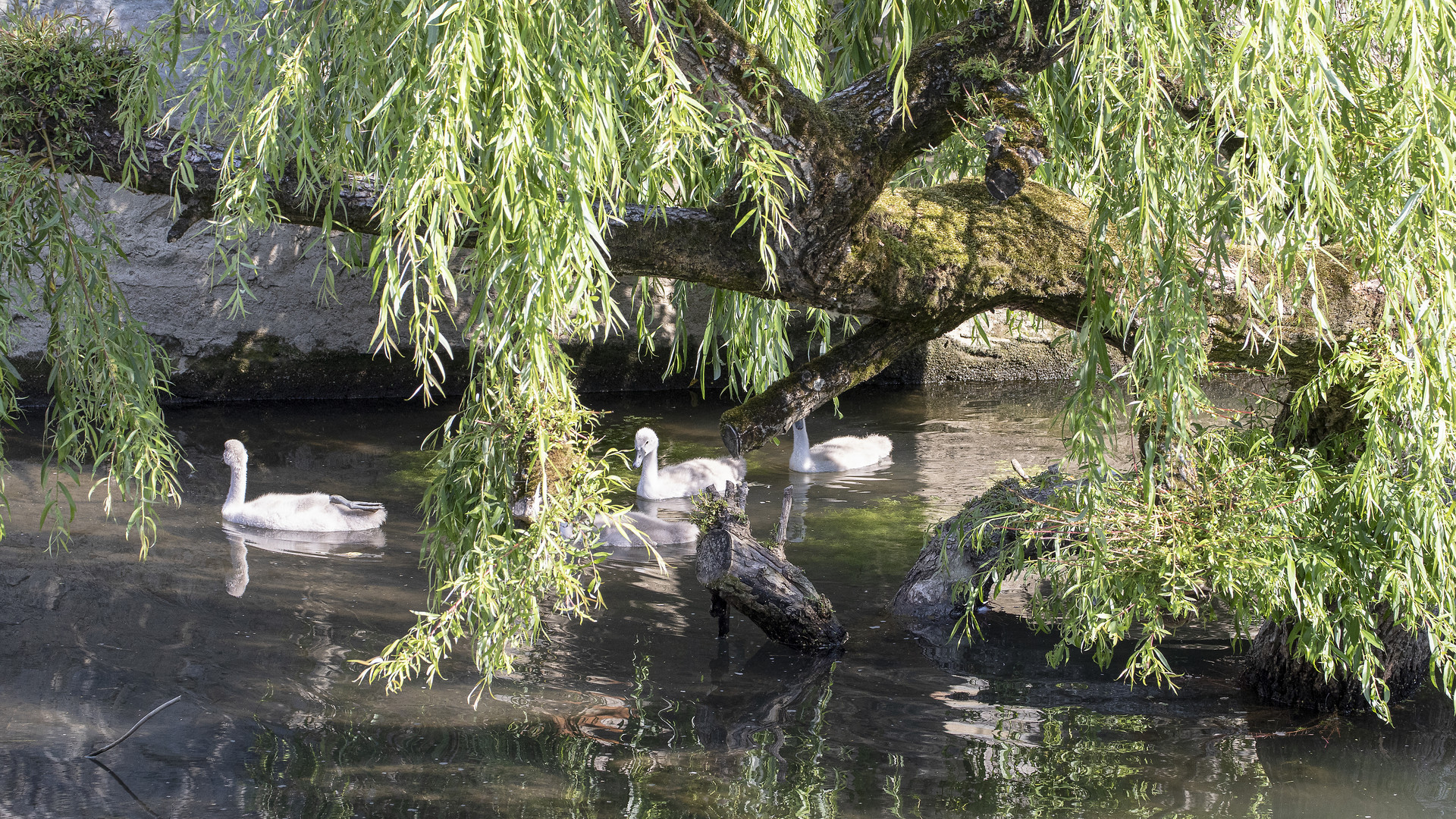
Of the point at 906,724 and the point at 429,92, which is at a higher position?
the point at 429,92

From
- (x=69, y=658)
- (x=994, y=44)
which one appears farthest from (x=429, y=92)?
(x=69, y=658)

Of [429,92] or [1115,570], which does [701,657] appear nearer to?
[1115,570]

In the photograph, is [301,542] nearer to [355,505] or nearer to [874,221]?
[355,505]

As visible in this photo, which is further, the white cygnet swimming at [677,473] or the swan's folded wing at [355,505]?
the white cygnet swimming at [677,473]

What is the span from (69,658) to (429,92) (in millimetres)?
3789

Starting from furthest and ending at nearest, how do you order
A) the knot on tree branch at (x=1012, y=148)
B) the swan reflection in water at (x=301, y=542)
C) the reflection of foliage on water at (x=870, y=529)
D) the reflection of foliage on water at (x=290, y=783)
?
the reflection of foliage on water at (x=870, y=529) → the swan reflection in water at (x=301, y=542) → the knot on tree branch at (x=1012, y=148) → the reflection of foliage on water at (x=290, y=783)

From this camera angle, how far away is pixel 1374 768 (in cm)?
427

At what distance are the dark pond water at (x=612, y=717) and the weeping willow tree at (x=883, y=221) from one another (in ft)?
1.67

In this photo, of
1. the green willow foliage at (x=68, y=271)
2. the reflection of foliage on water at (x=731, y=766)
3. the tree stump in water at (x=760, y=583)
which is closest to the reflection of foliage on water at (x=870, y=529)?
the tree stump in water at (x=760, y=583)

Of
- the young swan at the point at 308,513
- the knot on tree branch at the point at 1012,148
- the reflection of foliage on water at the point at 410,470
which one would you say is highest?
the knot on tree branch at the point at 1012,148

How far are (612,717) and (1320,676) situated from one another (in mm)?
2852

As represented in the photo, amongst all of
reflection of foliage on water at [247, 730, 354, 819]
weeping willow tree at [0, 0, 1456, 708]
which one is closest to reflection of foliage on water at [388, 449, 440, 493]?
reflection of foliage on water at [247, 730, 354, 819]

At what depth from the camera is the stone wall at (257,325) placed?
10.8 meters

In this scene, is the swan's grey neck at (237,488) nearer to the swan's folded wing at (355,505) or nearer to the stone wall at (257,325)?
the swan's folded wing at (355,505)
